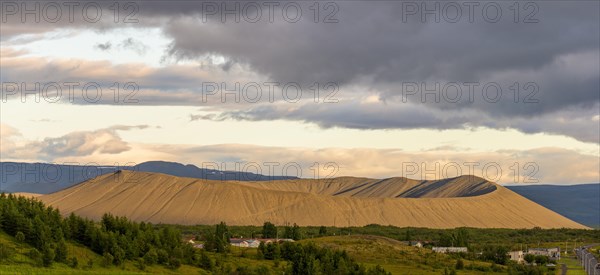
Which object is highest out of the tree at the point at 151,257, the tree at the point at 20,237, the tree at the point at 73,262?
the tree at the point at 20,237

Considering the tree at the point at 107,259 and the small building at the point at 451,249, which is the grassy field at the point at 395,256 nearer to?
the small building at the point at 451,249

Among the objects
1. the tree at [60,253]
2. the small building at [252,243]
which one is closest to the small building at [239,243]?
the small building at [252,243]

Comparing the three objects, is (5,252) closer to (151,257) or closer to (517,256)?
(151,257)

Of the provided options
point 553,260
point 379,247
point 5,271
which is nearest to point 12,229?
point 5,271

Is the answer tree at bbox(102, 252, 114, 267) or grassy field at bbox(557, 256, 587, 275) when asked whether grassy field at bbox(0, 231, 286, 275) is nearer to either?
tree at bbox(102, 252, 114, 267)

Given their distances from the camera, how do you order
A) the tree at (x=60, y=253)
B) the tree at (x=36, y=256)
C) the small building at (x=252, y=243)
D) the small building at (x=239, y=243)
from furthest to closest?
the small building at (x=252, y=243), the small building at (x=239, y=243), the tree at (x=60, y=253), the tree at (x=36, y=256)

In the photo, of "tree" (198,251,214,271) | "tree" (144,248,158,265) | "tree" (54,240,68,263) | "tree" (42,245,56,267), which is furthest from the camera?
"tree" (198,251,214,271)

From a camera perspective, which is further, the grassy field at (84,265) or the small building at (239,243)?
the small building at (239,243)

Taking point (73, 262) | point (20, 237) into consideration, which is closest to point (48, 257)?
point (73, 262)

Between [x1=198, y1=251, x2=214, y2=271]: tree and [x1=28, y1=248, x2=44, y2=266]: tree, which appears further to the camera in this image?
[x1=198, y1=251, x2=214, y2=271]: tree

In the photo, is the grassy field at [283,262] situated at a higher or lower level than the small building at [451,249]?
higher

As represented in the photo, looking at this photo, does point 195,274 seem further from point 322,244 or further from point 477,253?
point 477,253

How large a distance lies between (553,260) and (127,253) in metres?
95.7

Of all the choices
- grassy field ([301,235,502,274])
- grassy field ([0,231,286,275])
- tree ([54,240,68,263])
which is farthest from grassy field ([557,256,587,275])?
tree ([54,240,68,263])
